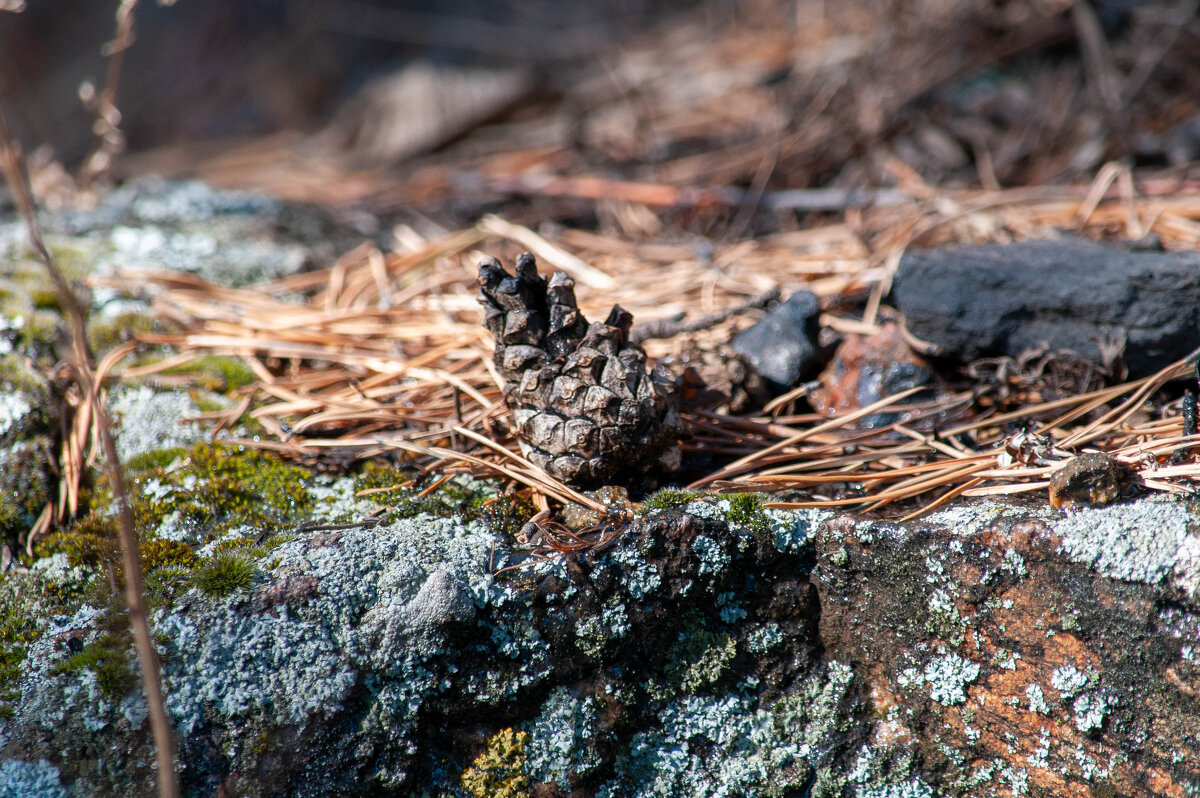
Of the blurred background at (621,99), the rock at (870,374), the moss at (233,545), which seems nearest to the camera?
the moss at (233,545)

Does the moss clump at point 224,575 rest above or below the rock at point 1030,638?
above

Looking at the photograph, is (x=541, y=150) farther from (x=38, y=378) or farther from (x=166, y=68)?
(x=166, y=68)

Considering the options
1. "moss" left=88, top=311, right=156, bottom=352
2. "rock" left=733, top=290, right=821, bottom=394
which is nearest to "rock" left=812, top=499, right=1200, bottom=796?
"rock" left=733, top=290, right=821, bottom=394

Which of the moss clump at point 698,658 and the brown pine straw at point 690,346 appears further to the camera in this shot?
the brown pine straw at point 690,346

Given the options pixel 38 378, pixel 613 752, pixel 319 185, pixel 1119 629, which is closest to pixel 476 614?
pixel 613 752

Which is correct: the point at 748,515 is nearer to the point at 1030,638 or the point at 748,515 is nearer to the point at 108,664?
the point at 1030,638

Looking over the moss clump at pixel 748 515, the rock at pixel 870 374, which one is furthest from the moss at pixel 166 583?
the rock at pixel 870 374

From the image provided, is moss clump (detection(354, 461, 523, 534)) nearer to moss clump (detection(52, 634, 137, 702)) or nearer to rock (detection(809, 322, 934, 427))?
moss clump (detection(52, 634, 137, 702))

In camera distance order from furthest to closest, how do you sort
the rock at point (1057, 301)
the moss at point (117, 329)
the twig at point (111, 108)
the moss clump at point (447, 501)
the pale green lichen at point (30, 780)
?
the twig at point (111, 108), the moss at point (117, 329), the rock at point (1057, 301), the moss clump at point (447, 501), the pale green lichen at point (30, 780)

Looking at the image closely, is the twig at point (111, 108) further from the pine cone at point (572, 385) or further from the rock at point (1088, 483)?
the rock at point (1088, 483)
